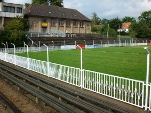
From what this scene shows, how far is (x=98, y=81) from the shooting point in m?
9.97

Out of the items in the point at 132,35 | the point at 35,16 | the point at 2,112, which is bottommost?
the point at 2,112

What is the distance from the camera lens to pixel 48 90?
8516 millimetres

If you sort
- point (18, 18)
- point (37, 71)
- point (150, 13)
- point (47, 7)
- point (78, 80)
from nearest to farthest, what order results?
point (78, 80) < point (37, 71) < point (18, 18) < point (47, 7) < point (150, 13)

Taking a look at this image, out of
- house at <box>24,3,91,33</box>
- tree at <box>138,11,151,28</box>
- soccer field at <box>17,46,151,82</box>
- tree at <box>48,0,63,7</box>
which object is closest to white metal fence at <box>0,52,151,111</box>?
soccer field at <box>17,46,151,82</box>

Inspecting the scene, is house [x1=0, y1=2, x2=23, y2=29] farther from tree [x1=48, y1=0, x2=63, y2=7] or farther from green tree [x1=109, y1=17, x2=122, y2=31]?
green tree [x1=109, y1=17, x2=122, y2=31]

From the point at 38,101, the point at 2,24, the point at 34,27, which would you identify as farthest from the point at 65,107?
the point at 34,27

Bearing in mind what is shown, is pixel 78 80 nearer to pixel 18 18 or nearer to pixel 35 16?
pixel 18 18

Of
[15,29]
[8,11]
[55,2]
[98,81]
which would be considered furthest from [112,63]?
[55,2]

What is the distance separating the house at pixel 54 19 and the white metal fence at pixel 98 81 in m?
36.0

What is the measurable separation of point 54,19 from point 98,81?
1985 inches

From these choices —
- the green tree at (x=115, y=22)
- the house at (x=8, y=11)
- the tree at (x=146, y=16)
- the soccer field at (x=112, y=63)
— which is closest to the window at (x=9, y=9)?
the house at (x=8, y=11)

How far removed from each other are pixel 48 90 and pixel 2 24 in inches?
1595

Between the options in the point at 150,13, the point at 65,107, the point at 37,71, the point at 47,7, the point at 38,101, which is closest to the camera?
the point at 65,107

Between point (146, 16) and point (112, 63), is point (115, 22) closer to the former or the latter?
point (146, 16)
